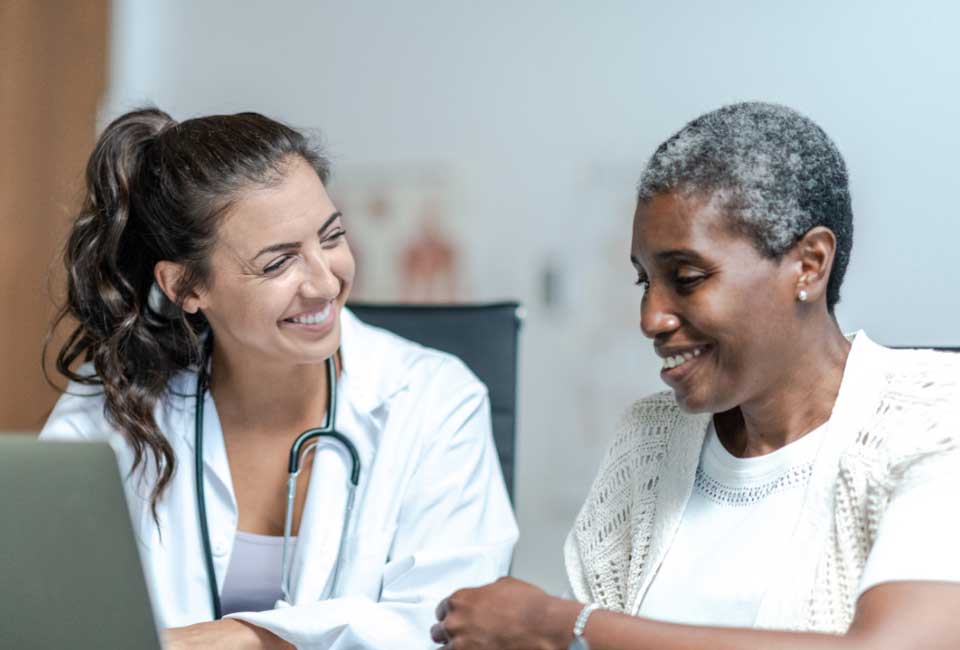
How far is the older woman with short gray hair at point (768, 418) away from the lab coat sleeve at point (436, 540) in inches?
11.7

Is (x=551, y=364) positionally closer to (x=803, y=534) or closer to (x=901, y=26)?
(x=901, y=26)

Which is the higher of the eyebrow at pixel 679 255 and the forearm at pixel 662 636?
the eyebrow at pixel 679 255

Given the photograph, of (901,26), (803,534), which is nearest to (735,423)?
(803,534)

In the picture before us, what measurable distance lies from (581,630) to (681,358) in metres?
0.31

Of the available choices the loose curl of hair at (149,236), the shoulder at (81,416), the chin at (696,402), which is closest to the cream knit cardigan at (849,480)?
the chin at (696,402)

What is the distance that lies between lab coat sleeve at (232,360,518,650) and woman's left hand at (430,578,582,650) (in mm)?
359

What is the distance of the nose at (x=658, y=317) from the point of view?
1.12m

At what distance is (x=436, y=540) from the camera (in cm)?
148

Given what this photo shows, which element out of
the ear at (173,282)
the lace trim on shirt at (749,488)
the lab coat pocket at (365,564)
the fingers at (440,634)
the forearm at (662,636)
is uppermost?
the ear at (173,282)

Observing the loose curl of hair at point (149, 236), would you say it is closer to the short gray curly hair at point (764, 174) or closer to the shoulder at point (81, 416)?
the shoulder at point (81, 416)

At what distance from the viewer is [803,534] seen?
1.10 metres

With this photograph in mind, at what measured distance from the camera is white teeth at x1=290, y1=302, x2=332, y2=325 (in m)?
1.55

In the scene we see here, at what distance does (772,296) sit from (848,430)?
0.51ft

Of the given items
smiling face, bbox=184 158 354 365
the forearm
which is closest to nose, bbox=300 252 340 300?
smiling face, bbox=184 158 354 365
